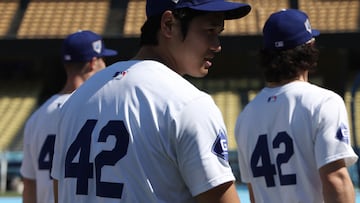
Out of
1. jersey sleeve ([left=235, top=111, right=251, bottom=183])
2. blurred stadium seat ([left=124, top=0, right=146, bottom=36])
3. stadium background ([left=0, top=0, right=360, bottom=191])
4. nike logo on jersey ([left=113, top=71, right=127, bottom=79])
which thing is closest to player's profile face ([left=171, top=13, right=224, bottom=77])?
nike logo on jersey ([left=113, top=71, right=127, bottom=79])

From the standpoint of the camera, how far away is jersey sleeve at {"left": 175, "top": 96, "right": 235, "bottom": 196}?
166cm

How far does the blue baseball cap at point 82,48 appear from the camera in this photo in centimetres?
356

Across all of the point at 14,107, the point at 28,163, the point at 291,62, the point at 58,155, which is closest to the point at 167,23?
the point at 58,155

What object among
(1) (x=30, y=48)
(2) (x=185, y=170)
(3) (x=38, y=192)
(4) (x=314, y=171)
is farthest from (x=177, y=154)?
(1) (x=30, y=48)

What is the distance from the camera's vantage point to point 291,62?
283 cm

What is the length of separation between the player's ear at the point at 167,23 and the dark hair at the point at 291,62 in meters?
1.09

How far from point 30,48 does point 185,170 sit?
48.0ft

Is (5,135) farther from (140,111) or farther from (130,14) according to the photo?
(140,111)

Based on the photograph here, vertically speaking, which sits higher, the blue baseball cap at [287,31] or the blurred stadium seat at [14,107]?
the blue baseball cap at [287,31]

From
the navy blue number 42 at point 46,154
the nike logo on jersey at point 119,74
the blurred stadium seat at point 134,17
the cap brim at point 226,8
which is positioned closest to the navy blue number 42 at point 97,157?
the nike logo on jersey at point 119,74

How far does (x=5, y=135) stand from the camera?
17.2 meters

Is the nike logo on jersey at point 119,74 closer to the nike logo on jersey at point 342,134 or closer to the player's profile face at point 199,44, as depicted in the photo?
the player's profile face at point 199,44

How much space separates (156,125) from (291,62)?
124 cm

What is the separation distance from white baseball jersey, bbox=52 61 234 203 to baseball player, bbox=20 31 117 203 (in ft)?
5.41
